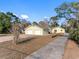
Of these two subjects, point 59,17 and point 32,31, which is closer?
point 59,17

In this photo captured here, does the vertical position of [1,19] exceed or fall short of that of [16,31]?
it exceeds it

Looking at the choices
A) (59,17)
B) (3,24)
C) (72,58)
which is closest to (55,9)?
(59,17)

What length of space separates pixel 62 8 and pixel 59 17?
12.4 feet

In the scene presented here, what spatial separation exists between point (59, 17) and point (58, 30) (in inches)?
2014

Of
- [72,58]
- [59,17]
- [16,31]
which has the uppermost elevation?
[59,17]

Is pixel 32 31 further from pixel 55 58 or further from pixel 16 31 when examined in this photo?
pixel 55 58

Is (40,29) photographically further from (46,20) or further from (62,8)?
(46,20)

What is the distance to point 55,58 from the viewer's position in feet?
36.8

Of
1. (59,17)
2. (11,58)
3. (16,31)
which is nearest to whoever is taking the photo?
(11,58)

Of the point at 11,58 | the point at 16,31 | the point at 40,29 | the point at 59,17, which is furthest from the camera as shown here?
the point at 40,29

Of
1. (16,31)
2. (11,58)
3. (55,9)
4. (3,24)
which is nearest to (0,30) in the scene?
(3,24)

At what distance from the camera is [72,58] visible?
12133mm

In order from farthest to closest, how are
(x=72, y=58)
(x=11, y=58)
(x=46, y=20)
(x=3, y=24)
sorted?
1. (x=46, y=20)
2. (x=3, y=24)
3. (x=72, y=58)
4. (x=11, y=58)

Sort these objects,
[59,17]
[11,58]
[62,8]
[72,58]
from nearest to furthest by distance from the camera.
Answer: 1. [11,58]
2. [72,58]
3. [62,8]
4. [59,17]
